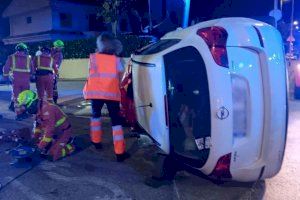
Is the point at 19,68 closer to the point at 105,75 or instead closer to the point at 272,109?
the point at 105,75

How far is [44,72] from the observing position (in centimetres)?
883

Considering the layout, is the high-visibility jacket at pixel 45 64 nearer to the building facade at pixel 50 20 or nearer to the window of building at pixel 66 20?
the building facade at pixel 50 20

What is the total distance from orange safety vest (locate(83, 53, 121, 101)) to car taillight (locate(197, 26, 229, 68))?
183 cm

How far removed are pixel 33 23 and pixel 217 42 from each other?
105 ft

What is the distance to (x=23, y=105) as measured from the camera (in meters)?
4.96

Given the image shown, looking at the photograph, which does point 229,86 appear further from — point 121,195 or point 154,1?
point 154,1

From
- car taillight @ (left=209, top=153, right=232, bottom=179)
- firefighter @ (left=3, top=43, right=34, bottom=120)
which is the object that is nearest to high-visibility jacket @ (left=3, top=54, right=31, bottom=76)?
firefighter @ (left=3, top=43, right=34, bottom=120)

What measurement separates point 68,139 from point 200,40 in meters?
2.64

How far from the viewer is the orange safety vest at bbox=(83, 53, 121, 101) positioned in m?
5.06

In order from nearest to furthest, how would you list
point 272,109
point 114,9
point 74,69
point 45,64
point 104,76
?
point 272,109 < point 104,76 < point 45,64 < point 114,9 < point 74,69

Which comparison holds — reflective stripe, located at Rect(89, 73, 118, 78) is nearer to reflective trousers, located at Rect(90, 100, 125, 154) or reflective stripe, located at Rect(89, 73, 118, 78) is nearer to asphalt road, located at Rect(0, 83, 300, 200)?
reflective trousers, located at Rect(90, 100, 125, 154)

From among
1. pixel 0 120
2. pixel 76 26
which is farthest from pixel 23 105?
pixel 76 26

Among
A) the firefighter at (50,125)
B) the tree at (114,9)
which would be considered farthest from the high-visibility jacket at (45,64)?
Result: the tree at (114,9)

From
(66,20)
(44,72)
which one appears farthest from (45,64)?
(66,20)
